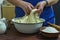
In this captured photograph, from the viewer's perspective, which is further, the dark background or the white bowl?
the dark background

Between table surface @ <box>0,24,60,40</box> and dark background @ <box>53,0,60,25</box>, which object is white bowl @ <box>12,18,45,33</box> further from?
dark background @ <box>53,0,60,25</box>

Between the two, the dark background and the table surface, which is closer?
the table surface

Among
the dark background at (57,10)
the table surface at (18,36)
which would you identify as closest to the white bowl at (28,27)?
the table surface at (18,36)

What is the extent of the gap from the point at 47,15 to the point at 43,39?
57cm

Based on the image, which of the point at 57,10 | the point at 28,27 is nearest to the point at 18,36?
the point at 28,27

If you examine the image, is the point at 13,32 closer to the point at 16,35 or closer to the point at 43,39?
the point at 16,35

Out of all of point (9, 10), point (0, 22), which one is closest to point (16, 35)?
point (0, 22)

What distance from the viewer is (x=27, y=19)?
1186 millimetres

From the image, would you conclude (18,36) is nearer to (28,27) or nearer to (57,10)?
(28,27)

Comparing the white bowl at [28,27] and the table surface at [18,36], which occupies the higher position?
the white bowl at [28,27]

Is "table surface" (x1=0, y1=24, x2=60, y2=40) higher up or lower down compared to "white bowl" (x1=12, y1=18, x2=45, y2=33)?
lower down

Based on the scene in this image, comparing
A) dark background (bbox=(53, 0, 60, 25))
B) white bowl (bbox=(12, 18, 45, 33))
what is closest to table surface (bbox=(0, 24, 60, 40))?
white bowl (bbox=(12, 18, 45, 33))

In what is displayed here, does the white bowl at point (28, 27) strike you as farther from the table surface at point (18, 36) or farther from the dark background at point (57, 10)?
the dark background at point (57, 10)

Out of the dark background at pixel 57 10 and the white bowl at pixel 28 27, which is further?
the dark background at pixel 57 10
